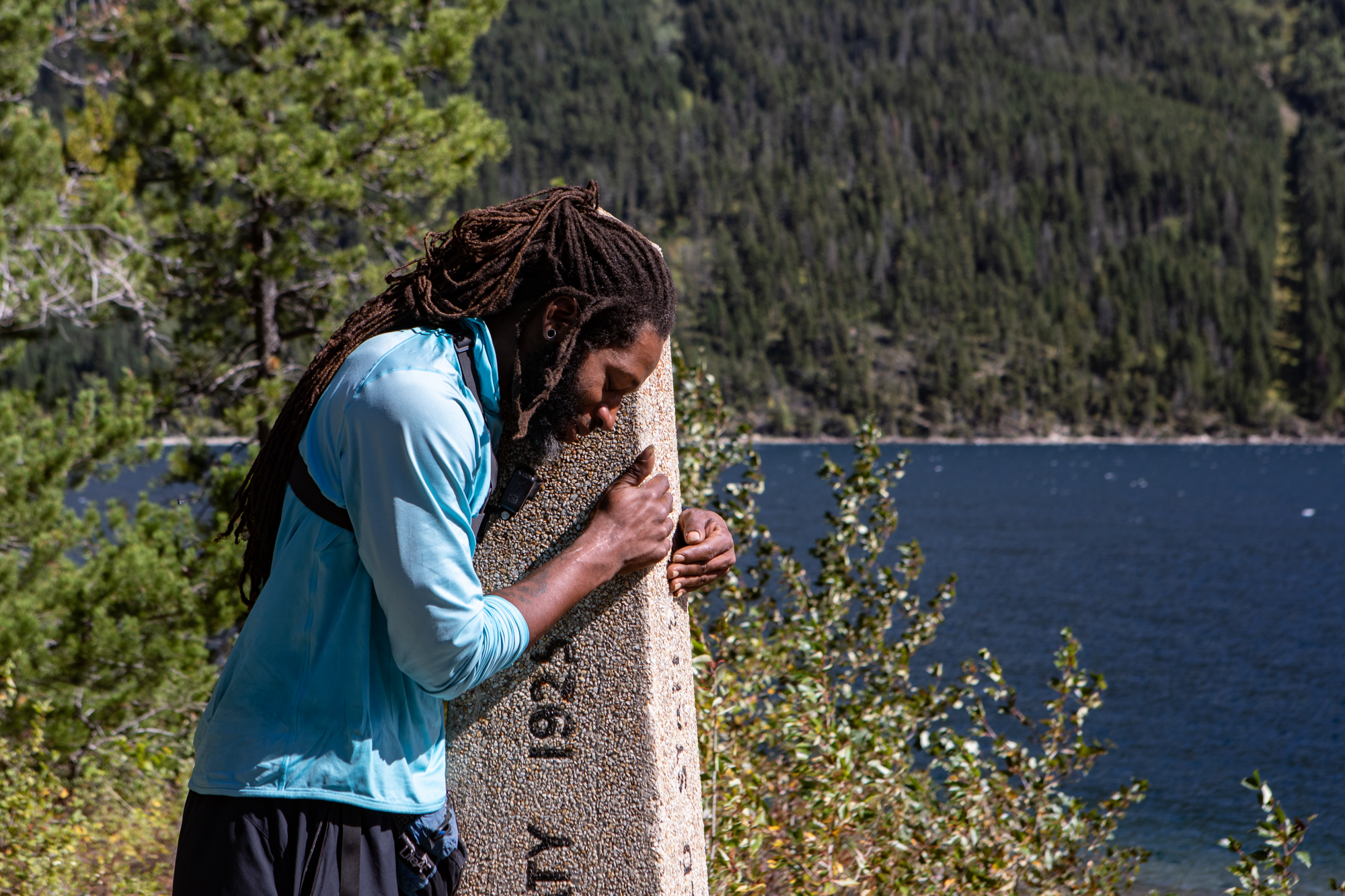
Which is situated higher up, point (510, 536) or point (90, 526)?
point (90, 526)

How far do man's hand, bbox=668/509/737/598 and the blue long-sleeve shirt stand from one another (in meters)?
0.74

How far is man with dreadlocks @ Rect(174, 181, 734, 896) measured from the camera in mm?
1552

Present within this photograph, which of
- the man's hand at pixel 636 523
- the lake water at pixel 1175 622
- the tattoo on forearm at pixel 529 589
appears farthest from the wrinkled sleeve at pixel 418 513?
the lake water at pixel 1175 622

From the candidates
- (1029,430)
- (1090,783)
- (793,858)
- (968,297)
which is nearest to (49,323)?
(793,858)

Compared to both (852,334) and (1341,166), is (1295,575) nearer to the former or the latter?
(852,334)

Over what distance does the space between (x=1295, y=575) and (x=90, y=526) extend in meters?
41.4

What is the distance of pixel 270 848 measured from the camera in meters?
1.68

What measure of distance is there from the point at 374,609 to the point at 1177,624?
32.4 m

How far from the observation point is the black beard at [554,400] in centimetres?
186

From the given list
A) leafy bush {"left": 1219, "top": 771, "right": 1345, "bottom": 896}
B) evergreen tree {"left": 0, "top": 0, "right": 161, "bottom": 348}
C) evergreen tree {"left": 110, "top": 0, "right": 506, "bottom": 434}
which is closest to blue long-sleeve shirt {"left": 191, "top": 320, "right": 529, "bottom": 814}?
leafy bush {"left": 1219, "top": 771, "right": 1345, "bottom": 896}

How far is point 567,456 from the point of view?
91.8 inches

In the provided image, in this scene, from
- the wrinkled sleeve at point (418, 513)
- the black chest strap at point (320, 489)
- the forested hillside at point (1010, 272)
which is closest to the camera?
the wrinkled sleeve at point (418, 513)

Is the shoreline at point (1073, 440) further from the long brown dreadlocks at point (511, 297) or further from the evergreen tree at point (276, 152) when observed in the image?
the long brown dreadlocks at point (511, 297)

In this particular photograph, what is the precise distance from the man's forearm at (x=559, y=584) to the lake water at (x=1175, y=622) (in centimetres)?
1114
